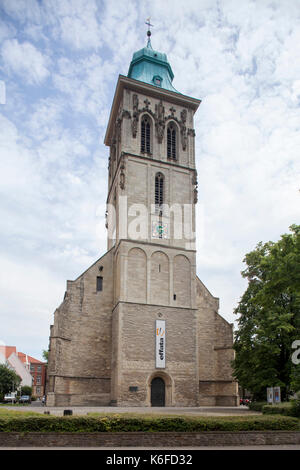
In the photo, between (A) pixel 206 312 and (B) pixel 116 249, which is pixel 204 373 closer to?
(A) pixel 206 312

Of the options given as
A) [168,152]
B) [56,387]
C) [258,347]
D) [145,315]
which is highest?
[168,152]

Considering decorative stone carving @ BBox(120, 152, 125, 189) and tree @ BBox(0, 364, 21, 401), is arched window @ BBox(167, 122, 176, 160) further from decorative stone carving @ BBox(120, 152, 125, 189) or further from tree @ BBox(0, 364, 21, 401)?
tree @ BBox(0, 364, 21, 401)

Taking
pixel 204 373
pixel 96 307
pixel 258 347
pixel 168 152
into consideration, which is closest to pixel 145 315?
pixel 96 307

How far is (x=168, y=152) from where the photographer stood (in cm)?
3897

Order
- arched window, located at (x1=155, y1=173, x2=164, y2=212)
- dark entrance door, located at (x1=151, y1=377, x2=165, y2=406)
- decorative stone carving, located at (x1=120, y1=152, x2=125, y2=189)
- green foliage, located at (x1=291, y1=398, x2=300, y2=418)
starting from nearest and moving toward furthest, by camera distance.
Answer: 1. green foliage, located at (x1=291, y1=398, x2=300, y2=418)
2. dark entrance door, located at (x1=151, y1=377, x2=165, y2=406)
3. decorative stone carving, located at (x1=120, y1=152, x2=125, y2=189)
4. arched window, located at (x1=155, y1=173, x2=164, y2=212)

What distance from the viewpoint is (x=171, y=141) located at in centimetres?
3931

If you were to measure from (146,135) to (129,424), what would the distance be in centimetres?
2988

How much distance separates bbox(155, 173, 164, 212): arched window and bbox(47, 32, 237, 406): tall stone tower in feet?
0.30

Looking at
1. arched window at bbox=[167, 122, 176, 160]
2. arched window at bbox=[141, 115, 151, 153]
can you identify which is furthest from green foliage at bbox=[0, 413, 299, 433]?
arched window at bbox=[167, 122, 176, 160]

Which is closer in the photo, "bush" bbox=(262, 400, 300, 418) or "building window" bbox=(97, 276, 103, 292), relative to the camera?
"bush" bbox=(262, 400, 300, 418)

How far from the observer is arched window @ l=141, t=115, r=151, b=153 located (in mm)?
37994

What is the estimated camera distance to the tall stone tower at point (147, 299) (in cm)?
3138

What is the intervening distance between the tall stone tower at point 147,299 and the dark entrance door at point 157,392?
0.07 meters
